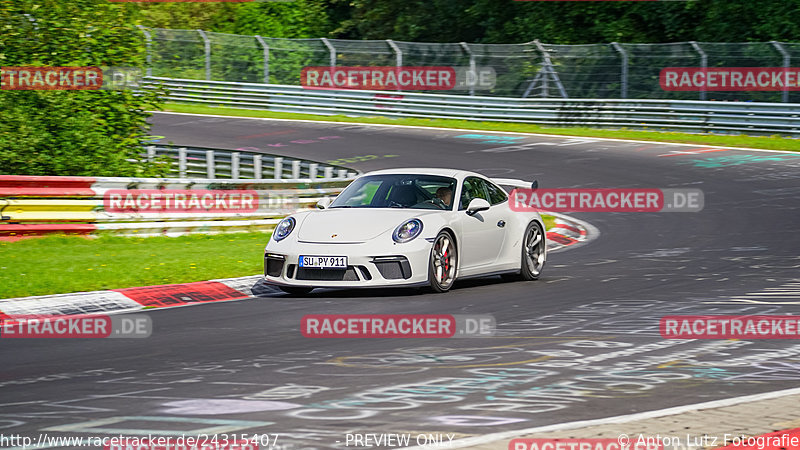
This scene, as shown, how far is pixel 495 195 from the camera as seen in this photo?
12.8 meters

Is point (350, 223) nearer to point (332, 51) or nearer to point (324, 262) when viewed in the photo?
point (324, 262)

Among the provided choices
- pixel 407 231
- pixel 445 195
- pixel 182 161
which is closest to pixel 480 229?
pixel 445 195

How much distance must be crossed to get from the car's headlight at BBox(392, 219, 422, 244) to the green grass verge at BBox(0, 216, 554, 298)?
7.66ft

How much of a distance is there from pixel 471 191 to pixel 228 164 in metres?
14.8

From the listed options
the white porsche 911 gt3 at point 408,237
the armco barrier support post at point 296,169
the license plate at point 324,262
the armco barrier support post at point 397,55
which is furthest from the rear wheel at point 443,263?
the armco barrier support post at point 397,55

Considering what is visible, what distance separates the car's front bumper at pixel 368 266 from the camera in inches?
427

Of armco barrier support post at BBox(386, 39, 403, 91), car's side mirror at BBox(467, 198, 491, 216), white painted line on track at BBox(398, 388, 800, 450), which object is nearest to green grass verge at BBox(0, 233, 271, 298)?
car's side mirror at BBox(467, 198, 491, 216)

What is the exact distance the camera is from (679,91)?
3294 centimetres

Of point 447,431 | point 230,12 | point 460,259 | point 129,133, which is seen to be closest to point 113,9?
point 129,133

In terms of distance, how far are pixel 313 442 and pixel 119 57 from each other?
15.8 metres

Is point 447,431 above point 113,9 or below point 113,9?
below

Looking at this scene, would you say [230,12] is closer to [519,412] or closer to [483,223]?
[483,223]

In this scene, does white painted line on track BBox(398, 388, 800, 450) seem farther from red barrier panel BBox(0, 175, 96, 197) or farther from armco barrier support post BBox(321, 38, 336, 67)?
armco barrier support post BBox(321, 38, 336, 67)

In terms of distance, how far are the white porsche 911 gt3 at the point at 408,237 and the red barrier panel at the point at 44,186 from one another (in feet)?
15.6
